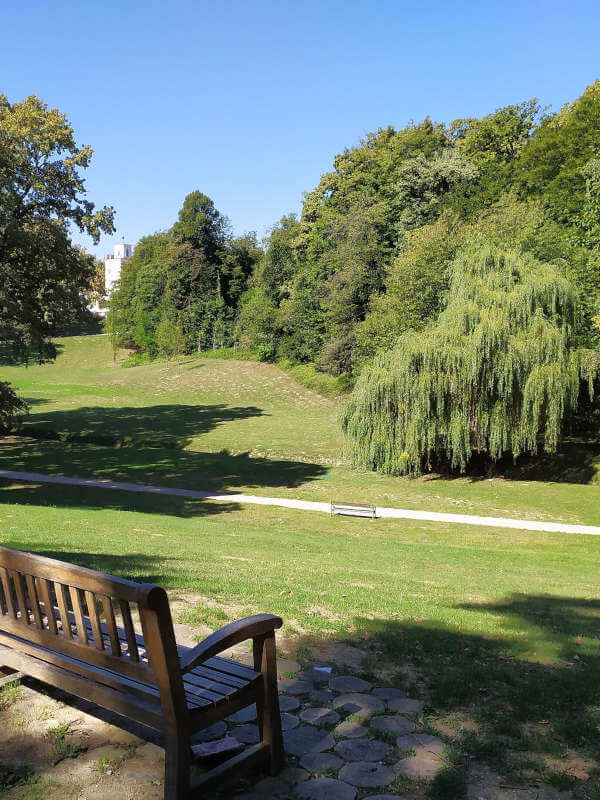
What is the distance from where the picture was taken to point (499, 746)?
389 cm

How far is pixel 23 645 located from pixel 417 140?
5573cm

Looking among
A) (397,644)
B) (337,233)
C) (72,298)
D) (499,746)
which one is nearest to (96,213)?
(72,298)

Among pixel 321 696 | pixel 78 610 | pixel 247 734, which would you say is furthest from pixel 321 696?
pixel 78 610

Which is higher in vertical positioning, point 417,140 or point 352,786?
point 417,140

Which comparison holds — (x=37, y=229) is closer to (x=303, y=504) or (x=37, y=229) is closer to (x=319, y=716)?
(x=303, y=504)

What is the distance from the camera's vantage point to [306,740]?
3980 millimetres

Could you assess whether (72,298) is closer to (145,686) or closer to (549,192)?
(145,686)

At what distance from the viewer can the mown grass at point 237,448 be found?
23.6 m

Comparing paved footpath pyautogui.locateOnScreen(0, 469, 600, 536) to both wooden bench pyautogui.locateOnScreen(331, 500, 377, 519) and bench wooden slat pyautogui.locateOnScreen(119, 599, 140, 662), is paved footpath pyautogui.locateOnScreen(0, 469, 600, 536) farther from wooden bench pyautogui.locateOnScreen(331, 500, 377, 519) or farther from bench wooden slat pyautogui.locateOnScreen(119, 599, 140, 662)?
bench wooden slat pyautogui.locateOnScreen(119, 599, 140, 662)

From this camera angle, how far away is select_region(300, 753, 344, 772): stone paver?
12.0 ft

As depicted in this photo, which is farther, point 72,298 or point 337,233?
point 337,233

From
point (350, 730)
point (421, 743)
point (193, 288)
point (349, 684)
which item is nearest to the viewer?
point (421, 743)

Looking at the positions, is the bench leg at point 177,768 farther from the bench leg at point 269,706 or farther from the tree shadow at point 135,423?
the tree shadow at point 135,423

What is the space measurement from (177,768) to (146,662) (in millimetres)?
594
